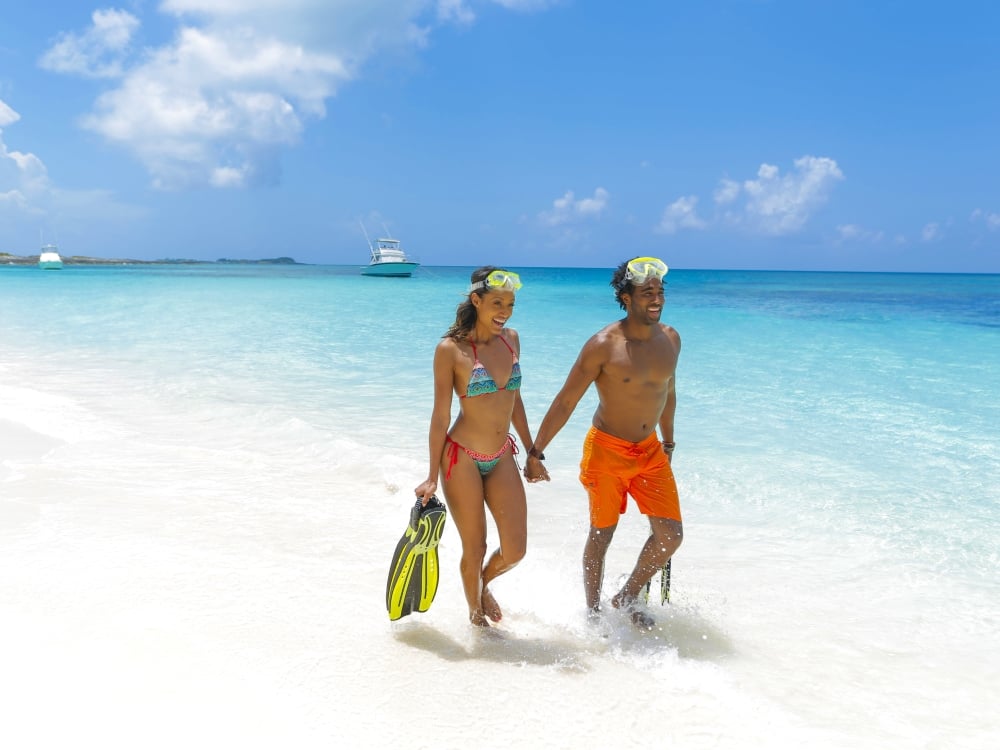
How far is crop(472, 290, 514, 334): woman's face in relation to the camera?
134 inches

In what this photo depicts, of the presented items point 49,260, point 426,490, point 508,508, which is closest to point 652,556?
point 508,508

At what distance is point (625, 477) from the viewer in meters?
3.74

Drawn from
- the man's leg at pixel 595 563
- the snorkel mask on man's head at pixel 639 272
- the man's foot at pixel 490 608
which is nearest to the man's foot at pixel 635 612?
Answer: the man's leg at pixel 595 563

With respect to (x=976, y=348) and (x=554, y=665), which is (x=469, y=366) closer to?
(x=554, y=665)

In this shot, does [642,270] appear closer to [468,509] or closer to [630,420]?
[630,420]

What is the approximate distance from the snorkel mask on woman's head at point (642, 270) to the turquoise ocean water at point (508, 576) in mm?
1779

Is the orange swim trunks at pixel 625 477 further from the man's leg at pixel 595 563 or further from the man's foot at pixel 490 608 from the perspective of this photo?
the man's foot at pixel 490 608

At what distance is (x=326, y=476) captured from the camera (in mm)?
6297

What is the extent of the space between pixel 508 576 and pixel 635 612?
0.97m

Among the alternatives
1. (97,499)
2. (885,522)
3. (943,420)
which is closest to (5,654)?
(97,499)

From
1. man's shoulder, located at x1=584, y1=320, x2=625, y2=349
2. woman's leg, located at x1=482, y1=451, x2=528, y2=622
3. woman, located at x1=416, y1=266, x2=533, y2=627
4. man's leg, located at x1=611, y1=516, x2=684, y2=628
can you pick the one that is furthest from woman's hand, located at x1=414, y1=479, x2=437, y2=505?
man's leg, located at x1=611, y1=516, x2=684, y2=628

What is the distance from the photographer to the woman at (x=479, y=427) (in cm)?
342

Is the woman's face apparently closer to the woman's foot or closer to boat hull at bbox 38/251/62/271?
the woman's foot

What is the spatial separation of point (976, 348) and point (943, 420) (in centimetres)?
1047
